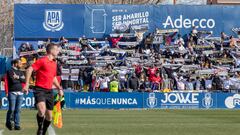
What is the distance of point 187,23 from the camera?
47438 mm

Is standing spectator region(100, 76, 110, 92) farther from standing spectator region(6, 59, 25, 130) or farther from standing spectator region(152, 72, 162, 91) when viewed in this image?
standing spectator region(6, 59, 25, 130)

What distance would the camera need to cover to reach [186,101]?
38.8m

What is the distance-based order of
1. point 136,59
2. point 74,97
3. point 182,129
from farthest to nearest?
1. point 136,59
2. point 74,97
3. point 182,129

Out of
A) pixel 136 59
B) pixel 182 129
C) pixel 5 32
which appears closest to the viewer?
pixel 182 129

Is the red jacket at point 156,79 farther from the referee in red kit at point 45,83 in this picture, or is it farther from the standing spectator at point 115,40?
the referee in red kit at point 45,83

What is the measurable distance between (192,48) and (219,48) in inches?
76.6

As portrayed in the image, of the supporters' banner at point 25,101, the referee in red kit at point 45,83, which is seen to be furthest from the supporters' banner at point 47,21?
the referee in red kit at point 45,83

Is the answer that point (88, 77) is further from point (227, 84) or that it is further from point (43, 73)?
point (43, 73)

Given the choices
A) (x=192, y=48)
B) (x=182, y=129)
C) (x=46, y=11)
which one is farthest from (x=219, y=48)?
(x=182, y=129)

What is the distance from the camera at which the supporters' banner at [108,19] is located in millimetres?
46531

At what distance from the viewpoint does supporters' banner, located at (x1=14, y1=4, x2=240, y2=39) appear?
46.5 metres

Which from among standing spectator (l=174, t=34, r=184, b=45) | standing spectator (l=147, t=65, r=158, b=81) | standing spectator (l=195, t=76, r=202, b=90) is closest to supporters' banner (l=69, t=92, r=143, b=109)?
standing spectator (l=147, t=65, r=158, b=81)

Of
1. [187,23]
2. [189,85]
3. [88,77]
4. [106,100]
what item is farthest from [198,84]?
[106,100]

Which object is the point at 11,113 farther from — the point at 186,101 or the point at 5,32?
the point at 5,32
